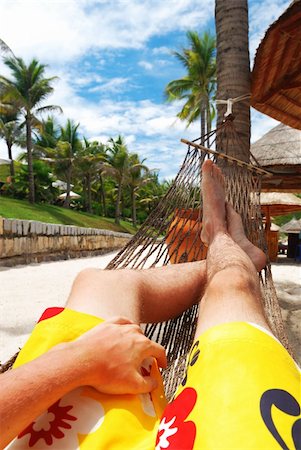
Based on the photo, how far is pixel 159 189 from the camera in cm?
2647

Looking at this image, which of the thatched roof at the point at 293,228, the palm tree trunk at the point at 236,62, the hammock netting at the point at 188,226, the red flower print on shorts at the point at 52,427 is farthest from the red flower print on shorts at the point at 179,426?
the thatched roof at the point at 293,228

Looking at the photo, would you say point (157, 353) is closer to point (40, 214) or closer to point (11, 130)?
point (40, 214)

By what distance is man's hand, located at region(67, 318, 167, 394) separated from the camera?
0.48m

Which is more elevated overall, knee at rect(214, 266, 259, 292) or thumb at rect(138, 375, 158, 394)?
knee at rect(214, 266, 259, 292)

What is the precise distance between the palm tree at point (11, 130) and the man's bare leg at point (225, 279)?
18121 mm

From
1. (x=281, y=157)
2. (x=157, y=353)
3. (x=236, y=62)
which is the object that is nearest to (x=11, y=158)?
(x=281, y=157)

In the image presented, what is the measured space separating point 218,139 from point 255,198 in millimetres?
538

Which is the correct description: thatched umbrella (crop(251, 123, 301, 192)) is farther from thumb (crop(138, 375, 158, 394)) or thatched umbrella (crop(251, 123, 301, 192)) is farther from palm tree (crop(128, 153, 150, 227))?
palm tree (crop(128, 153, 150, 227))

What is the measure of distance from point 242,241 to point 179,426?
2.69 ft

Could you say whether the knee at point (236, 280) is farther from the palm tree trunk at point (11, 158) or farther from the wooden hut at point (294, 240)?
the palm tree trunk at point (11, 158)

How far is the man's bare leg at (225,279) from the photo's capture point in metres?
0.60

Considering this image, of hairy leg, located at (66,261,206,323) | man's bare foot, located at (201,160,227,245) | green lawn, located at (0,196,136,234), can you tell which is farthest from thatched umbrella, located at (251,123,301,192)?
green lawn, located at (0,196,136,234)

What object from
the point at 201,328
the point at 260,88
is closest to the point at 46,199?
the point at 260,88

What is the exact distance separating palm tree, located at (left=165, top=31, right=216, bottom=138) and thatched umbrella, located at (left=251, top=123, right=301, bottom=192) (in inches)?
339
